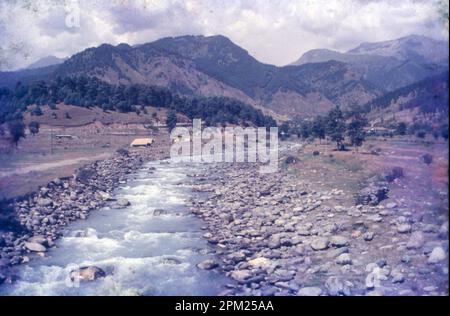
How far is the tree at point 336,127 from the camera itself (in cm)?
2362

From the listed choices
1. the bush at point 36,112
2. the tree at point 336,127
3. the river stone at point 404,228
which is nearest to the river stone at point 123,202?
the river stone at point 404,228

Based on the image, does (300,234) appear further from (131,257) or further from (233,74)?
(233,74)

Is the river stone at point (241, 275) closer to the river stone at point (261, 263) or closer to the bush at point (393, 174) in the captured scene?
the river stone at point (261, 263)

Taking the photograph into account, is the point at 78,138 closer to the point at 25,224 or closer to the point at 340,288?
the point at 25,224

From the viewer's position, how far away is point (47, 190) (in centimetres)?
1472

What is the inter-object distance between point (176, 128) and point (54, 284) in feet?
75.5

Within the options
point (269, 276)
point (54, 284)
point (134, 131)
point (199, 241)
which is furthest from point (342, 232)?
point (134, 131)

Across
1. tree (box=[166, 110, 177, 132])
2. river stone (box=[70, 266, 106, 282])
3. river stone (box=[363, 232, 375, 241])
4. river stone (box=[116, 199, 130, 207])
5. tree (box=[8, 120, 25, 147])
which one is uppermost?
tree (box=[166, 110, 177, 132])

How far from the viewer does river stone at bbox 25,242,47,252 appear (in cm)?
1016

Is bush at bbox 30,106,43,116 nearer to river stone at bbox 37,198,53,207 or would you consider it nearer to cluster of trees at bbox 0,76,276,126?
cluster of trees at bbox 0,76,276,126

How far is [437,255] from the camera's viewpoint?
8.15 m

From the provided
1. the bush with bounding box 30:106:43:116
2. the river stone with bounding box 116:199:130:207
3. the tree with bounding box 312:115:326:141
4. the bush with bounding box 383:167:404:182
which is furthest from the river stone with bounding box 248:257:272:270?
the bush with bounding box 30:106:43:116

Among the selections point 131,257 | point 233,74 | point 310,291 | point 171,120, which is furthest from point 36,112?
point 233,74

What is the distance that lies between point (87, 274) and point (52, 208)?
5243 mm
